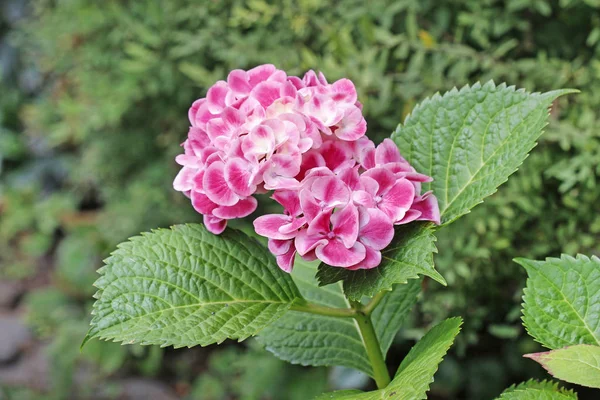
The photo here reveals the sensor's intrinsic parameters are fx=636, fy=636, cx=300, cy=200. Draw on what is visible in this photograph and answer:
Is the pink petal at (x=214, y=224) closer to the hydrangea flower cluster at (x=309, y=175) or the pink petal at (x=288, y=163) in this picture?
the hydrangea flower cluster at (x=309, y=175)

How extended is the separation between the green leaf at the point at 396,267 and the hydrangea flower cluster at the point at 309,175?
22 mm

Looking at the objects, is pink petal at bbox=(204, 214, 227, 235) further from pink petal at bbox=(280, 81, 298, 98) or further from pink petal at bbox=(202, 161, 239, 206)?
pink petal at bbox=(280, 81, 298, 98)

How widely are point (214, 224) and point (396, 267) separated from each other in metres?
0.27

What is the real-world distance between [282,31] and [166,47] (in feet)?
1.68

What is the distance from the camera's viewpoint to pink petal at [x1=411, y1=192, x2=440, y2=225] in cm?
82

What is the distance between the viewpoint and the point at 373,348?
3.07 ft

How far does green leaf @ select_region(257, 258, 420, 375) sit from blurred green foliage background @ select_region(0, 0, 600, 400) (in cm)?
64

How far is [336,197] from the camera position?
2.55ft

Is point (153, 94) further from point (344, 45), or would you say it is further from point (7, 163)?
point (7, 163)

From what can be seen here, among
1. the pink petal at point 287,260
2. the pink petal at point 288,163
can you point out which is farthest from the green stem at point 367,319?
the pink petal at point 288,163

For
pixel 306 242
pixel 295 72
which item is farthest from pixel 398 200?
pixel 295 72

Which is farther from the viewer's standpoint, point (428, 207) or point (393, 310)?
Answer: point (393, 310)

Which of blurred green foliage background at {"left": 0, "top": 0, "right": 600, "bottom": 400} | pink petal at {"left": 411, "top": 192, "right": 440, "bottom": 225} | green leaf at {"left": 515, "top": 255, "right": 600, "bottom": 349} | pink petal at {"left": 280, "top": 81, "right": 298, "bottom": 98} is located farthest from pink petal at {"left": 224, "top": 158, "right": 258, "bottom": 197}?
blurred green foliage background at {"left": 0, "top": 0, "right": 600, "bottom": 400}

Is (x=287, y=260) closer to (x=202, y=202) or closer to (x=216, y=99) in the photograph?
(x=202, y=202)
